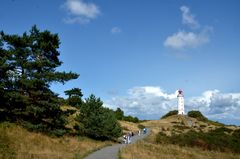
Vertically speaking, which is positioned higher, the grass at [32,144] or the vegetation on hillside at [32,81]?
the vegetation on hillside at [32,81]

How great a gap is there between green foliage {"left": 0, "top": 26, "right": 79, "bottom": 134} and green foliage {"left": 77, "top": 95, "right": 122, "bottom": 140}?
17.1 ft

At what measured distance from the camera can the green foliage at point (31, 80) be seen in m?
34.7

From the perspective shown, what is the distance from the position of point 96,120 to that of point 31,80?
1100 centimetres

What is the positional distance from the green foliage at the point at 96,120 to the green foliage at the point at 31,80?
5.22 metres

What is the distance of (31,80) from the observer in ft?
113

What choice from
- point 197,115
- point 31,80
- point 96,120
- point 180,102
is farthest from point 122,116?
point 31,80

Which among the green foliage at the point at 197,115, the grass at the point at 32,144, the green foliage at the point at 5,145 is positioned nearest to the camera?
the green foliage at the point at 5,145

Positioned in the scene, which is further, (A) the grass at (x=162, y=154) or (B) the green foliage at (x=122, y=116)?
(B) the green foliage at (x=122, y=116)

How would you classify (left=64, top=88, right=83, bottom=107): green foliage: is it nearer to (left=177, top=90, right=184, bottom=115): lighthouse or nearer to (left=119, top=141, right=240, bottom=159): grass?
(left=119, top=141, right=240, bottom=159): grass

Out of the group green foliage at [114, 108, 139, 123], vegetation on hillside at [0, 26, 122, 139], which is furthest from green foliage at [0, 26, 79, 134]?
green foliage at [114, 108, 139, 123]

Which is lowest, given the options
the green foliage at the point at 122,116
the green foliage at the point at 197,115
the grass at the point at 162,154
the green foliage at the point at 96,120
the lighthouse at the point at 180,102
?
the grass at the point at 162,154

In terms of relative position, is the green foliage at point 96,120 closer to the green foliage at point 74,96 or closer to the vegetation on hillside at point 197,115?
the green foliage at point 74,96

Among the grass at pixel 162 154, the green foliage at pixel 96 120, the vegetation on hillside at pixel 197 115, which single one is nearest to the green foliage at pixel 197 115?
the vegetation on hillside at pixel 197 115

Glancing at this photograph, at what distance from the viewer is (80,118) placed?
4416 cm
